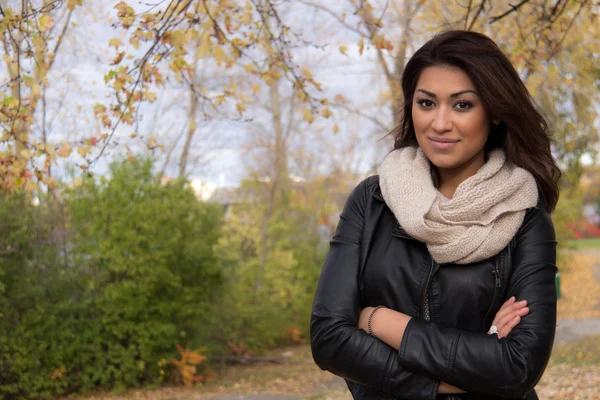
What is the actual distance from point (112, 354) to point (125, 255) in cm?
137

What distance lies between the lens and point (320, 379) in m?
12.2

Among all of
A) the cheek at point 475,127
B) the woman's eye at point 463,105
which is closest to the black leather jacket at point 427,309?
the cheek at point 475,127

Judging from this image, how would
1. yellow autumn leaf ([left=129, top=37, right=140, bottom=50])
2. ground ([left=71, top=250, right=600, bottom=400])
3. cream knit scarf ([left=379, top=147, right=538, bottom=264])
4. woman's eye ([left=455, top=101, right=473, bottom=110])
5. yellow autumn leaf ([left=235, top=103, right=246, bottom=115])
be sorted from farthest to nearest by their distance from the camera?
ground ([left=71, top=250, right=600, bottom=400]) < yellow autumn leaf ([left=235, top=103, right=246, bottom=115]) < yellow autumn leaf ([left=129, top=37, right=140, bottom=50]) < woman's eye ([left=455, top=101, right=473, bottom=110]) < cream knit scarf ([left=379, top=147, right=538, bottom=264])

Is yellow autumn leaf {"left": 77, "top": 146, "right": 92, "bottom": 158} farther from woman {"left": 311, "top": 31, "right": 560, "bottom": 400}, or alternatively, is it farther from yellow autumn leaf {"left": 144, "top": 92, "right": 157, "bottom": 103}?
woman {"left": 311, "top": 31, "right": 560, "bottom": 400}

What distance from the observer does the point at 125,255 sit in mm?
9586

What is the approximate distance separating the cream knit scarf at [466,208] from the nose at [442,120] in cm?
18

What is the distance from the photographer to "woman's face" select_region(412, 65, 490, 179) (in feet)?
7.69

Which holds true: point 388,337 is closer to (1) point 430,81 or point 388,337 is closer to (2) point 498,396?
(2) point 498,396

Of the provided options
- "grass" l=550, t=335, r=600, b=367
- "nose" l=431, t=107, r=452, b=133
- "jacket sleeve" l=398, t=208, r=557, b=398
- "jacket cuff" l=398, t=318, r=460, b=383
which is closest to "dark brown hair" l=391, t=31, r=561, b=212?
"nose" l=431, t=107, r=452, b=133

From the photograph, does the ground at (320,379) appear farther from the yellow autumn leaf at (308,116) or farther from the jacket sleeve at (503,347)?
the jacket sleeve at (503,347)

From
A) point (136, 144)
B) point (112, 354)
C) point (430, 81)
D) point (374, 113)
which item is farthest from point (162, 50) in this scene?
point (374, 113)

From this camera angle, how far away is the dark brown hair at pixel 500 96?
2.32m

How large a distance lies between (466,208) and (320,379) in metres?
10.3

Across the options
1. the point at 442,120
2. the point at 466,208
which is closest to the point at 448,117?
the point at 442,120
